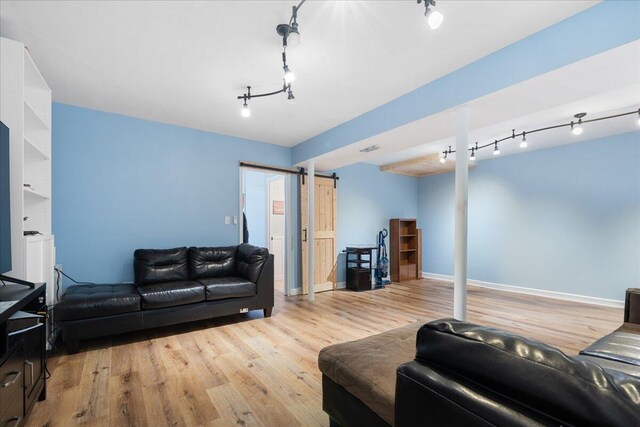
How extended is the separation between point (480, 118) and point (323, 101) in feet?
5.66

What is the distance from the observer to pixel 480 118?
9.77ft

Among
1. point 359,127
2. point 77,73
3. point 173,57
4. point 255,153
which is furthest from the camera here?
point 255,153

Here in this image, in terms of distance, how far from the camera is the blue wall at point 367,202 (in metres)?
5.97

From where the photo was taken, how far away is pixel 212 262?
13.1 feet

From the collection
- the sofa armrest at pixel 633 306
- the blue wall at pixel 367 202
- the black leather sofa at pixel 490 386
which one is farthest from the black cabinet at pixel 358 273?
the black leather sofa at pixel 490 386

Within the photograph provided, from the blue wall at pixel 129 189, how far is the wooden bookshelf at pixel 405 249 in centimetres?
363

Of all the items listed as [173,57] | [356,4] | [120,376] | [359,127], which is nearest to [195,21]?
[173,57]

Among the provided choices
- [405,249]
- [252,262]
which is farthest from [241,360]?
[405,249]

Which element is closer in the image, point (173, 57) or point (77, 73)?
point (173, 57)

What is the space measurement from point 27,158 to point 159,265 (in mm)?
1682

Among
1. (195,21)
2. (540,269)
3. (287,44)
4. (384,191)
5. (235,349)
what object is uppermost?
(195,21)

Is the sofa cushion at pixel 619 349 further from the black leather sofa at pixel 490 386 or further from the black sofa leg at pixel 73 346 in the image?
the black sofa leg at pixel 73 346

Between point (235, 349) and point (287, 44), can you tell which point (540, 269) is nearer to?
point (235, 349)

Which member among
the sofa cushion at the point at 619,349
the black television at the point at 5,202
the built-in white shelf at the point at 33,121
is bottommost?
the sofa cushion at the point at 619,349
